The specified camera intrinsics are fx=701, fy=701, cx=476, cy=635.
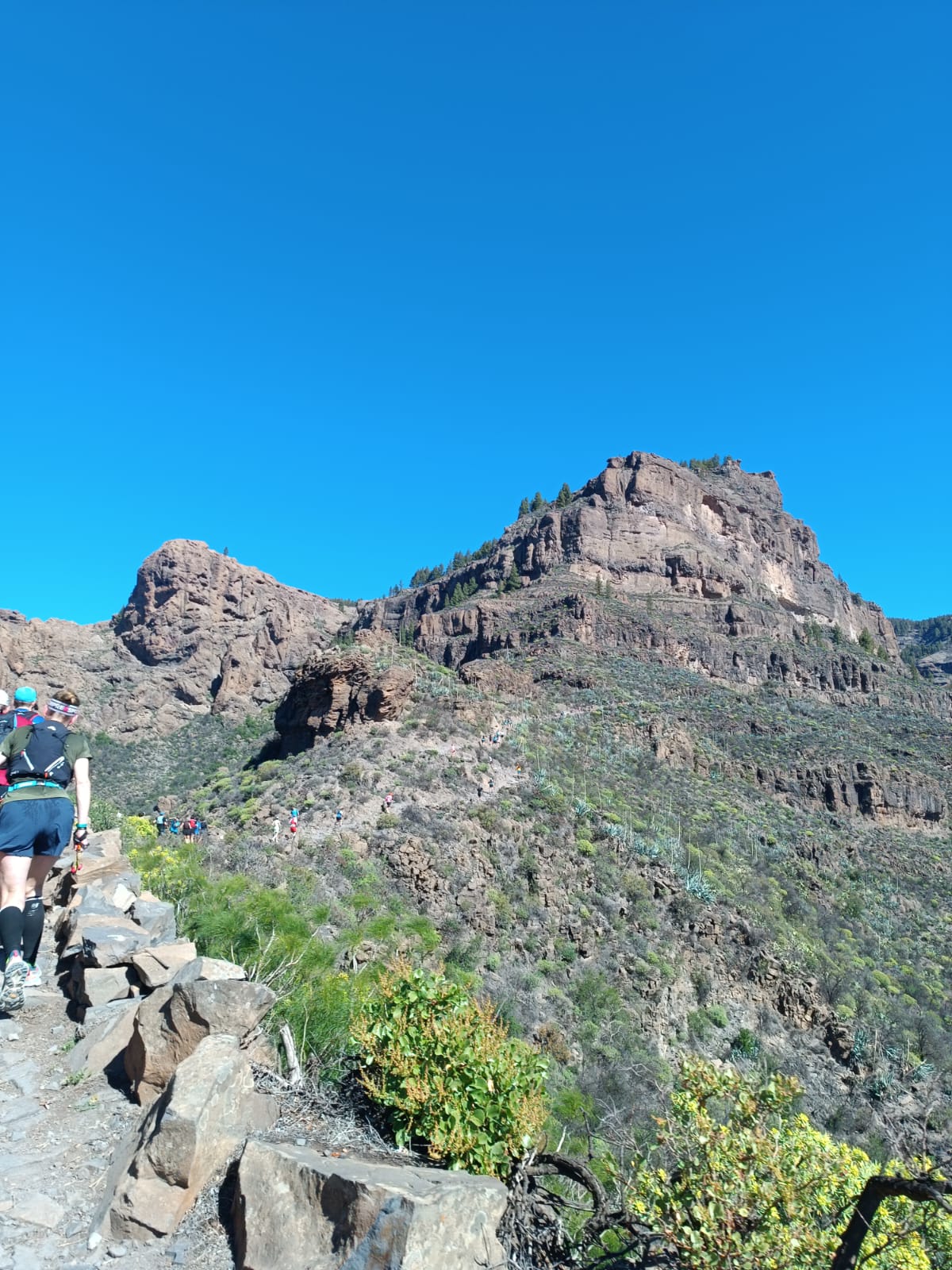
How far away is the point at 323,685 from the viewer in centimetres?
2783

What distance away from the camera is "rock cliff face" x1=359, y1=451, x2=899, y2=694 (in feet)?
206

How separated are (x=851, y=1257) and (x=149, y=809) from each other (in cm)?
4033

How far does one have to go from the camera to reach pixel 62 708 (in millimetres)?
5141

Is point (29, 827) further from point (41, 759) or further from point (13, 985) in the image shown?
point (13, 985)

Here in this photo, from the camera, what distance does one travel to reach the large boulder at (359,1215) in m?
2.46

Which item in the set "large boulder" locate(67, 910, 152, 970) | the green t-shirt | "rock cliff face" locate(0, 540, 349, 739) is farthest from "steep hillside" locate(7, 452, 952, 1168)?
the green t-shirt

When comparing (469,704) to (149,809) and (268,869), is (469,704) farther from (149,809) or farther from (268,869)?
(149,809)

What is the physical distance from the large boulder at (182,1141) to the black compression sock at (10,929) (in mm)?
1754

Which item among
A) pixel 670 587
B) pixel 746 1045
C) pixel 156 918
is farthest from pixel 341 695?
pixel 670 587

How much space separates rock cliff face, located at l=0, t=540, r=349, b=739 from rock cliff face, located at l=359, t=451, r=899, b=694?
1401 centimetres

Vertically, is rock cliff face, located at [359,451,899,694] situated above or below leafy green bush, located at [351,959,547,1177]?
above

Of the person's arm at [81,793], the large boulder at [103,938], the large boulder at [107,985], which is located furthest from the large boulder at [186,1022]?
the person's arm at [81,793]

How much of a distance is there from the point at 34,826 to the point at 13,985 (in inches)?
39.7

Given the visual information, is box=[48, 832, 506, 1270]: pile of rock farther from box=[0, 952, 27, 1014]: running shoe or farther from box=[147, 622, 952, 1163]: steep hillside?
box=[147, 622, 952, 1163]: steep hillside
